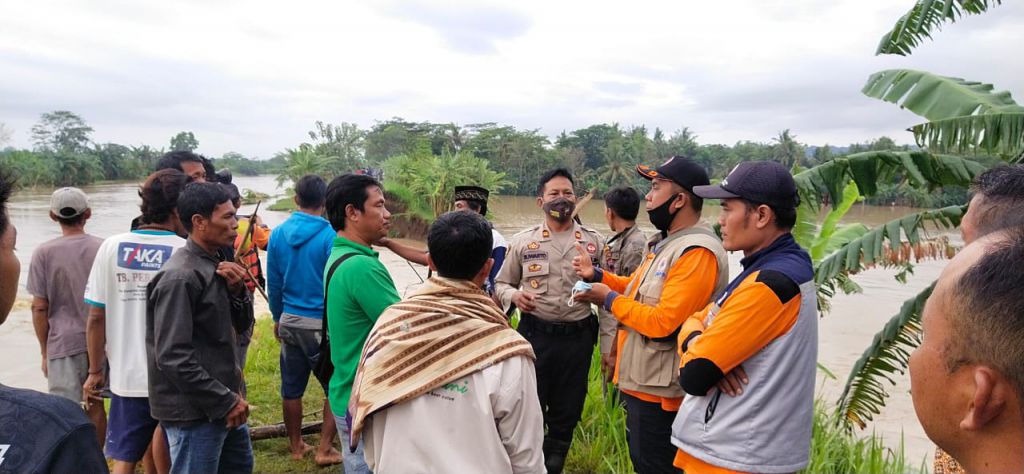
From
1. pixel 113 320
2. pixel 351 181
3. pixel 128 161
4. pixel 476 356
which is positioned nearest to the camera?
pixel 476 356

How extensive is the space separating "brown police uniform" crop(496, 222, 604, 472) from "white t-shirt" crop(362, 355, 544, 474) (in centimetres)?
192

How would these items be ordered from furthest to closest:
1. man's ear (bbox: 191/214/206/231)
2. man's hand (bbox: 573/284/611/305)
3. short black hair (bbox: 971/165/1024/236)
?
1. man's hand (bbox: 573/284/611/305)
2. man's ear (bbox: 191/214/206/231)
3. short black hair (bbox: 971/165/1024/236)

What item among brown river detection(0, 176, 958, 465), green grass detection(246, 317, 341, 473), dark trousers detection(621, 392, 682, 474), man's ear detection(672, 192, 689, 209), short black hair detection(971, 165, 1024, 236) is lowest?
brown river detection(0, 176, 958, 465)

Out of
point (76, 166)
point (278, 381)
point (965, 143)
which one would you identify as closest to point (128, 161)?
point (76, 166)

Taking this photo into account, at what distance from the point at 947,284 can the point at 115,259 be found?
10.1 feet

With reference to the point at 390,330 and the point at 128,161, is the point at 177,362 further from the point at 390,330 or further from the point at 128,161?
the point at 128,161

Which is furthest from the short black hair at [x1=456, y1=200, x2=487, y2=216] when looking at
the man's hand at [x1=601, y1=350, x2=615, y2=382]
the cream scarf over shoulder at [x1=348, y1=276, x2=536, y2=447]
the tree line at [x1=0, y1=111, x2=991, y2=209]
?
the tree line at [x1=0, y1=111, x2=991, y2=209]

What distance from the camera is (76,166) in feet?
159

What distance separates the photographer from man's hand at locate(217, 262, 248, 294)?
101 inches

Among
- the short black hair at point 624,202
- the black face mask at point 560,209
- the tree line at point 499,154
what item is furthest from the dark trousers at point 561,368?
the tree line at point 499,154

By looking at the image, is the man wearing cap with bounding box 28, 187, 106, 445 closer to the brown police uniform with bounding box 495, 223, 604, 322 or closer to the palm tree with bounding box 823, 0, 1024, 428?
the brown police uniform with bounding box 495, 223, 604, 322

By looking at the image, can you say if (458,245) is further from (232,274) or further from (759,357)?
(232,274)

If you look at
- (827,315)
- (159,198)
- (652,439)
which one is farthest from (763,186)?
(827,315)

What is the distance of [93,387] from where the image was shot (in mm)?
3107
